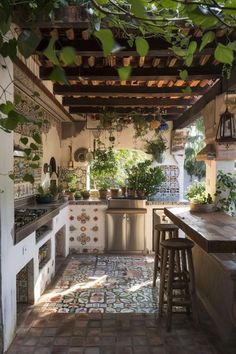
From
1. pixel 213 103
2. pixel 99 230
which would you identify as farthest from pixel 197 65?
pixel 99 230

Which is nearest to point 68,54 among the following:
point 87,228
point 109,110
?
point 109,110

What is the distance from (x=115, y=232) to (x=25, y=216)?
2648 millimetres

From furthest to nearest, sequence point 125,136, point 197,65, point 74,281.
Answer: point 125,136, point 74,281, point 197,65

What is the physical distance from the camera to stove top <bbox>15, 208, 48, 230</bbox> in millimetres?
3262

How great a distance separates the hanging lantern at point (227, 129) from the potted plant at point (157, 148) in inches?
134

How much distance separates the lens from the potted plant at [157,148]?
6.66 meters

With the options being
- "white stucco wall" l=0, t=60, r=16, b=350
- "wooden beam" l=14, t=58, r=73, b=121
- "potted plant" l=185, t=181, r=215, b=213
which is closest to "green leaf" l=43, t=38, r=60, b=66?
"white stucco wall" l=0, t=60, r=16, b=350

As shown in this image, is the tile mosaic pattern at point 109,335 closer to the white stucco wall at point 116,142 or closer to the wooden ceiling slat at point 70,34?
the wooden ceiling slat at point 70,34

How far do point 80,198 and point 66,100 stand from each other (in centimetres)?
201

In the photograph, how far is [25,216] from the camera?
12.0 feet

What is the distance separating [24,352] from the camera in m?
2.71

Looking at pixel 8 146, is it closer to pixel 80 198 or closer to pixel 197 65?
pixel 197 65

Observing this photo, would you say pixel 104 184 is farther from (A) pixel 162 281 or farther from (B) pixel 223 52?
(B) pixel 223 52

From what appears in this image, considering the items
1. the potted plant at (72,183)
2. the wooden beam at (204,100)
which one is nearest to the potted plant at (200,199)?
the wooden beam at (204,100)
